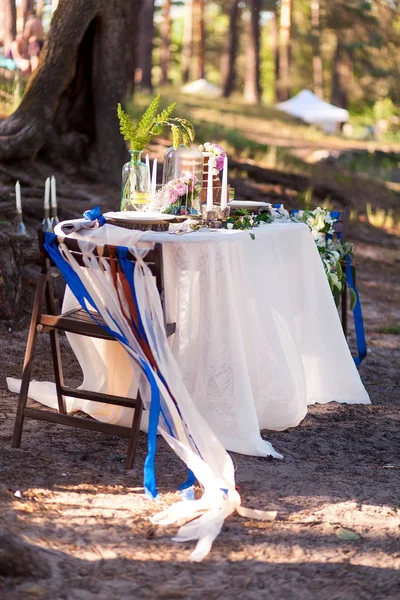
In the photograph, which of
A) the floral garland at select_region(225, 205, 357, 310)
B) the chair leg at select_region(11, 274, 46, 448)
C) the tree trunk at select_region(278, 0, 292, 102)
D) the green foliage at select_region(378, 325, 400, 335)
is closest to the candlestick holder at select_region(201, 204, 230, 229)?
the floral garland at select_region(225, 205, 357, 310)

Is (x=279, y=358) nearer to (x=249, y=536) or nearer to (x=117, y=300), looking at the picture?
(x=117, y=300)

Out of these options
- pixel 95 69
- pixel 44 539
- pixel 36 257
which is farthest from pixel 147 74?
pixel 44 539

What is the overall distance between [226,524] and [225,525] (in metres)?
0.01

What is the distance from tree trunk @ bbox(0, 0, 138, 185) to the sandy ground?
191 inches

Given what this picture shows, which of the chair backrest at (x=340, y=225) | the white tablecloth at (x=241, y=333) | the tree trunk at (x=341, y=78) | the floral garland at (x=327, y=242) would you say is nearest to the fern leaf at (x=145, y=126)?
the white tablecloth at (x=241, y=333)

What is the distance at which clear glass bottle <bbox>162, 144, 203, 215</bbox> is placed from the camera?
4562 millimetres

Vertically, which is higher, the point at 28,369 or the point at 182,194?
the point at 182,194

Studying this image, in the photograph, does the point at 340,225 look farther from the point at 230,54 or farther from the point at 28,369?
the point at 230,54

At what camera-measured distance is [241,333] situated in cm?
434

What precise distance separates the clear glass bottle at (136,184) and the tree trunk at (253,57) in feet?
89.2

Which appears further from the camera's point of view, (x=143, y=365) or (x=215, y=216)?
(x=215, y=216)

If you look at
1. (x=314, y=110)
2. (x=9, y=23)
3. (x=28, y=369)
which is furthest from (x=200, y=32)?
(x=28, y=369)

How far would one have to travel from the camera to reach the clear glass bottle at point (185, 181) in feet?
15.0

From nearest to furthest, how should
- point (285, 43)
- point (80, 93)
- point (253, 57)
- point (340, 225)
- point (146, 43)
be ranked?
point (340, 225), point (80, 93), point (146, 43), point (253, 57), point (285, 43)
